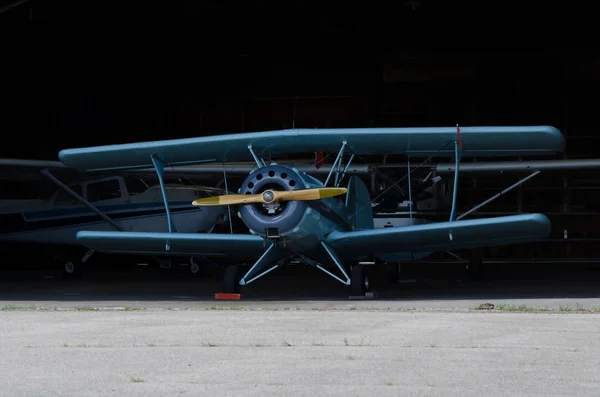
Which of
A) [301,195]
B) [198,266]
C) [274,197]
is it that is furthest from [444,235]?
[198,266]

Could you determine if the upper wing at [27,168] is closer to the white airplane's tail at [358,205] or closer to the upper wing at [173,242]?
the upper wing at [173,242]

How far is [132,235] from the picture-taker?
42.8ft

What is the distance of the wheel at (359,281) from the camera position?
13.1m

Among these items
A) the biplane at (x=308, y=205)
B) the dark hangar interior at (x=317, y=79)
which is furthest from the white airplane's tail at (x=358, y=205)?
the dark hangar interior at (x=317, y=79)

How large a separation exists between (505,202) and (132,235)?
15.8 m

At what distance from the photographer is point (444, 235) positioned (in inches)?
496

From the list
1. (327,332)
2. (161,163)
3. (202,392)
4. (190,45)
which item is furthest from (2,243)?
(202,392)

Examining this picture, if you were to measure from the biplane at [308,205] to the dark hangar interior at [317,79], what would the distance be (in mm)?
11127

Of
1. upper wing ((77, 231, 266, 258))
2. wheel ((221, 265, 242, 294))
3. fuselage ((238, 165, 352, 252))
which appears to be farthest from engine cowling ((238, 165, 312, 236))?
wheel ((221, 265, 242, 294))

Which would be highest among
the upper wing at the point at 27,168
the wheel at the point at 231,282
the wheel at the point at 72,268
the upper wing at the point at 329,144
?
the upper wing at the point at 329,144

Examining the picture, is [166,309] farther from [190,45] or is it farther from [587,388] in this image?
[190,45]

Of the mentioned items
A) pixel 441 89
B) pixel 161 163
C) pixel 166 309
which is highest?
pixel 441 89

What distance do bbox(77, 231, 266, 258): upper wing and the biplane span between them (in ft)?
0.04

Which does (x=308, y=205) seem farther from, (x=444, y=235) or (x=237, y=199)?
(x=444, y=235)
